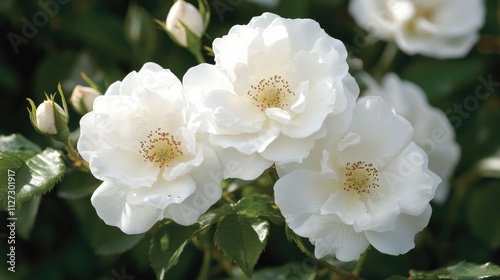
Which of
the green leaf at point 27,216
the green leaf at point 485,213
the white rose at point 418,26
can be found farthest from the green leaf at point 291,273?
the white rose at point 418,26

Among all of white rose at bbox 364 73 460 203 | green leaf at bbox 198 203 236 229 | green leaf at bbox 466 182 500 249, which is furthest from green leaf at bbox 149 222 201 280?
green leaf at bbox 466 182 500 249

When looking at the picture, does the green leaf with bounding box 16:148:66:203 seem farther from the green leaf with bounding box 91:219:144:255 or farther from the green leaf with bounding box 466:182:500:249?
the green leaf with bounding box 466:182:500:249

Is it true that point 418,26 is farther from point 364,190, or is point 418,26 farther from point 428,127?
point 364,190

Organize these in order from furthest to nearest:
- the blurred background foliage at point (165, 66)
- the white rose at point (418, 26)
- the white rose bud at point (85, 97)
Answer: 1. the white rose at point (418, 26)
2. the blurred background foliage at point (165, 66)
3. the white rose bud at point (85, 97)

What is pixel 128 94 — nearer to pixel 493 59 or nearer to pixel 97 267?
pixel 97 267

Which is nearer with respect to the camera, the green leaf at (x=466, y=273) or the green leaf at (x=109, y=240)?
the green leaf at (x=466, y=273)

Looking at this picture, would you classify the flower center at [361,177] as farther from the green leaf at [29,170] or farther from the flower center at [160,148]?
the green leaf at [29,170]

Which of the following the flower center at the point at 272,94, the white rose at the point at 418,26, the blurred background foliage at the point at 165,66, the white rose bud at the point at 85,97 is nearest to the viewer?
the flower center at the point at 272,94

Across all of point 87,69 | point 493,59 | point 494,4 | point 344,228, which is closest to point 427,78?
point 493,59
